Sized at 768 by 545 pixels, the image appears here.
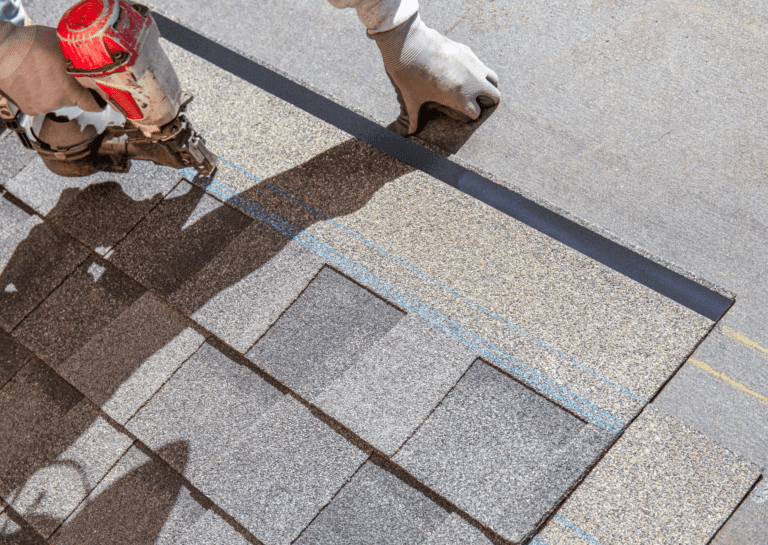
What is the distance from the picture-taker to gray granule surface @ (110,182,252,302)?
161 inches

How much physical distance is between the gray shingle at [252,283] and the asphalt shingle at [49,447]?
0.87m

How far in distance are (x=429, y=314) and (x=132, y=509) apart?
197 cm

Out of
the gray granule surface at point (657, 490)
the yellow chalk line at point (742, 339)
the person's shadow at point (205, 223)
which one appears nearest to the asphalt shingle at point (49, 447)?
the person's shadow at point (205, 223)

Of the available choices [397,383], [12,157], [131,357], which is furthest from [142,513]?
[12,157]

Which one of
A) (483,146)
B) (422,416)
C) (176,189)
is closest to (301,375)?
(422,416)

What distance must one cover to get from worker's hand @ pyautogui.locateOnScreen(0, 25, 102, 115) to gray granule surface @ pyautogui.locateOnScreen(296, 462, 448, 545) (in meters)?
2.54

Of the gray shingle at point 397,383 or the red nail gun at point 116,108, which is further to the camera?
the gray shingle at point 397,383

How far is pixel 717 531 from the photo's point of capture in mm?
3232

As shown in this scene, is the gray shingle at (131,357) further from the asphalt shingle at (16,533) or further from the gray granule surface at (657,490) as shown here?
the gray granule surface at (657,490)

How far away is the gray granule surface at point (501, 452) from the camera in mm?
3309

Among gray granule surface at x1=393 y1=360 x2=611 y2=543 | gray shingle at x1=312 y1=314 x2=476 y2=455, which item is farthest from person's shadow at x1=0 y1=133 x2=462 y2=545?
gray granule surface at x1=393 y1=360 x2=611 y2=543

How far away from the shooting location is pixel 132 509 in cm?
360

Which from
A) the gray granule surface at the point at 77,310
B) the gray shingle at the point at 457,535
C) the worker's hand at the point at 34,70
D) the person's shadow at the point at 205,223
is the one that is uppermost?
the worker's hand at the point at 34,70

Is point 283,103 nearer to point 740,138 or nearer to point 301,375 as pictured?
point 301,375
